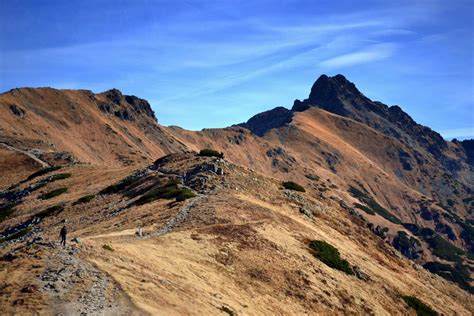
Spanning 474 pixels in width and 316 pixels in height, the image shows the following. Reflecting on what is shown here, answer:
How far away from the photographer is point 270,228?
45.9m

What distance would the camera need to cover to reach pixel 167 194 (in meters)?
56.0

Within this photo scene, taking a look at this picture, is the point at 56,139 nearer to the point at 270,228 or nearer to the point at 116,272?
the point at 270,228

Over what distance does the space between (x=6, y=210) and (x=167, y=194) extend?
27.8 m

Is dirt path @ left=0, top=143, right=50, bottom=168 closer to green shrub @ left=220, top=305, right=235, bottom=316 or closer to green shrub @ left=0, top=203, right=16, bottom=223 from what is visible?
green shrub @ left=0, top=203, right=16, bottom=223

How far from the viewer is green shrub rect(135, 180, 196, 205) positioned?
53.6m

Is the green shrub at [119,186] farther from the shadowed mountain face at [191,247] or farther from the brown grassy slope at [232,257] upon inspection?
the brown grassy slope at [232,257]

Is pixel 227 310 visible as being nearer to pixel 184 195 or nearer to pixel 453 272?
pixel 184 195

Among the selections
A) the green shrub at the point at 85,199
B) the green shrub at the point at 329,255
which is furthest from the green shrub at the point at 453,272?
the green shrub at the point at 85,199

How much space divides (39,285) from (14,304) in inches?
67.1

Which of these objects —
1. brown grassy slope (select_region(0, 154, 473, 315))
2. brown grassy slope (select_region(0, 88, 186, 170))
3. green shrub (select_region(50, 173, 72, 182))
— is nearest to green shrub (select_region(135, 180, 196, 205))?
brown grassy slope (select_region(0, 154, 473, 315))

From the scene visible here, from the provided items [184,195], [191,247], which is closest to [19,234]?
[184,195]

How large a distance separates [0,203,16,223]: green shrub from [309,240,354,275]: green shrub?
4291 centimetres

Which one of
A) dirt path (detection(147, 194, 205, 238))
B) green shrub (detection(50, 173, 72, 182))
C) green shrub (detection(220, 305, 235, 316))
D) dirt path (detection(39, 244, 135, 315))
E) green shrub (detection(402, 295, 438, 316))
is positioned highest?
green shrub (detection(50, 173, 72, 182))

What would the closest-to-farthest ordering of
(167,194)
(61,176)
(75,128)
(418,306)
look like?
(418,306), (167,194), (61,176), (75,128)
